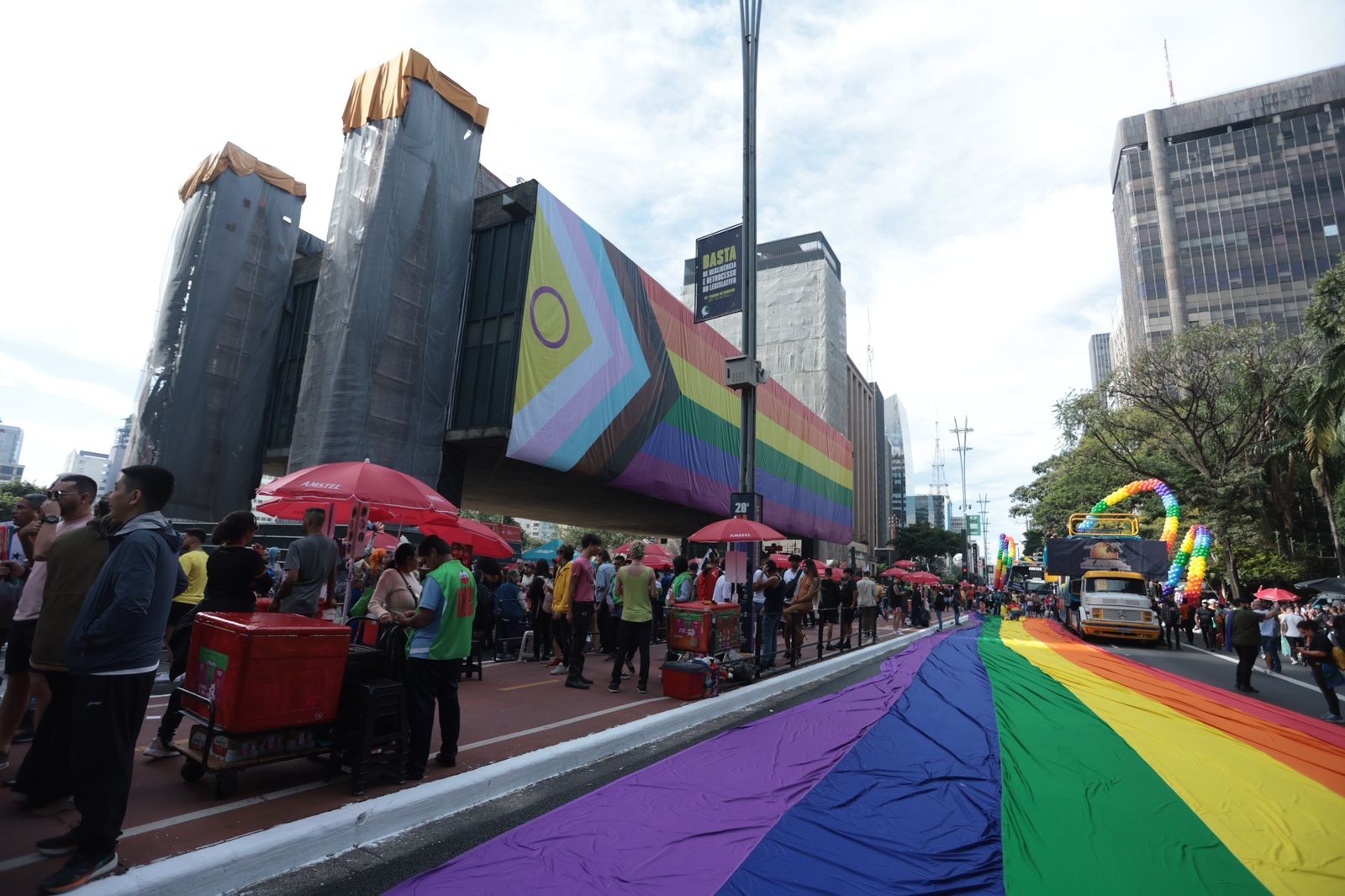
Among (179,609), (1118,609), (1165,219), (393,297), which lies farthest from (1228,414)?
(1165,219)

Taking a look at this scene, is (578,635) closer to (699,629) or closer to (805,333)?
(699,629)

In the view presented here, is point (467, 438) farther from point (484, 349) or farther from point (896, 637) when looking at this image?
point (896, 637)

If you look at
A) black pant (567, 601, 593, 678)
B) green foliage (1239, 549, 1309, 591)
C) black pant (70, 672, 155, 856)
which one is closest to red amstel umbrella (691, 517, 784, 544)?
black pant (567, 601, 593, 678)

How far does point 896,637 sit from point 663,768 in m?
15.7

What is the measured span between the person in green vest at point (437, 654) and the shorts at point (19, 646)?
248 cm


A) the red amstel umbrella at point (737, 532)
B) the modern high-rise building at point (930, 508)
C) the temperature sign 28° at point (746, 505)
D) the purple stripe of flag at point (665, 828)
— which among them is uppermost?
the modern high-rise building at point (930, 508)

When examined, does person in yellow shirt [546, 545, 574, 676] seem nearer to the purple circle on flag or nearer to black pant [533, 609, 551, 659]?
black pant [533, 609, 551, 659]

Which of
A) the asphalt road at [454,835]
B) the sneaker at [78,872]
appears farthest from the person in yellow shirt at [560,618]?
the sneaker at [78,872]

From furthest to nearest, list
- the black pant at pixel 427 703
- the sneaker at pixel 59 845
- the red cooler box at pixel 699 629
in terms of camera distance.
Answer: the red cooler box at pixel 699 629 → the black pant at pixel 427 703 → the sneaker at pixel 59 845

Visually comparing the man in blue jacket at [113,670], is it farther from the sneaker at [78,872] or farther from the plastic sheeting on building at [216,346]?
the plastic sheeting on building at [216,346]

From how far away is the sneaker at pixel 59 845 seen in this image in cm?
339

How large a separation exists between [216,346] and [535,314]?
12144 mm

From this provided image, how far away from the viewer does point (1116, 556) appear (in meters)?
23.2

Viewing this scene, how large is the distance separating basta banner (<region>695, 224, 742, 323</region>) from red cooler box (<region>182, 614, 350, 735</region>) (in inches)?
333
